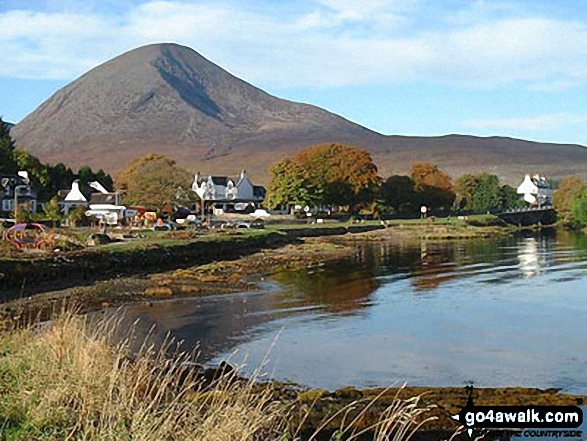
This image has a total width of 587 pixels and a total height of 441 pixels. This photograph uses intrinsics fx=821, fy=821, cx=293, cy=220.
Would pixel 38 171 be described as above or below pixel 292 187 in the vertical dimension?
above

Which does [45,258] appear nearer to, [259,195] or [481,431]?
[481,431]

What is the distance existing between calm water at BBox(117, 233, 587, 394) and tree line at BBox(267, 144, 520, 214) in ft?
181

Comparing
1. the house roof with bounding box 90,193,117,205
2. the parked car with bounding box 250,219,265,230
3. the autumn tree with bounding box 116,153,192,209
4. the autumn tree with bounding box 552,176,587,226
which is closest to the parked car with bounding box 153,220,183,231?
the parked car with bounding box 250,219,265,230

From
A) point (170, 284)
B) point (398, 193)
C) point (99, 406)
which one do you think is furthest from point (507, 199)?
point (99, 406)

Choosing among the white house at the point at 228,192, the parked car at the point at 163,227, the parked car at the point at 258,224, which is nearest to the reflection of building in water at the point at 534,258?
the parked car at the point at 258,224

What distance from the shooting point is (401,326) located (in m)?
26.1

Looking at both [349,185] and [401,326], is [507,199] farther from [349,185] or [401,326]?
[401,326]

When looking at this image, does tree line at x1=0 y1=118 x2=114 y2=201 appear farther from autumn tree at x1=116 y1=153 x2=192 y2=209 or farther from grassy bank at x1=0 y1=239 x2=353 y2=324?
grassy bank at x1=0 y1=239 x2=353 y2=324

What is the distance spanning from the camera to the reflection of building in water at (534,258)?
46.5 metres

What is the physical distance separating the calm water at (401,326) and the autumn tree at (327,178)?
54469 mm

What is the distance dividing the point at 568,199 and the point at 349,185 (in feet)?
143

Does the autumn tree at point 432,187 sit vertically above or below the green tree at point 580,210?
above

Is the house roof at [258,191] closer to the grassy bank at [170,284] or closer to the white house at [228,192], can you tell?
the white house at [228,192]

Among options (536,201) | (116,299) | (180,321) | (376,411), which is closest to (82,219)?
(116,299)
